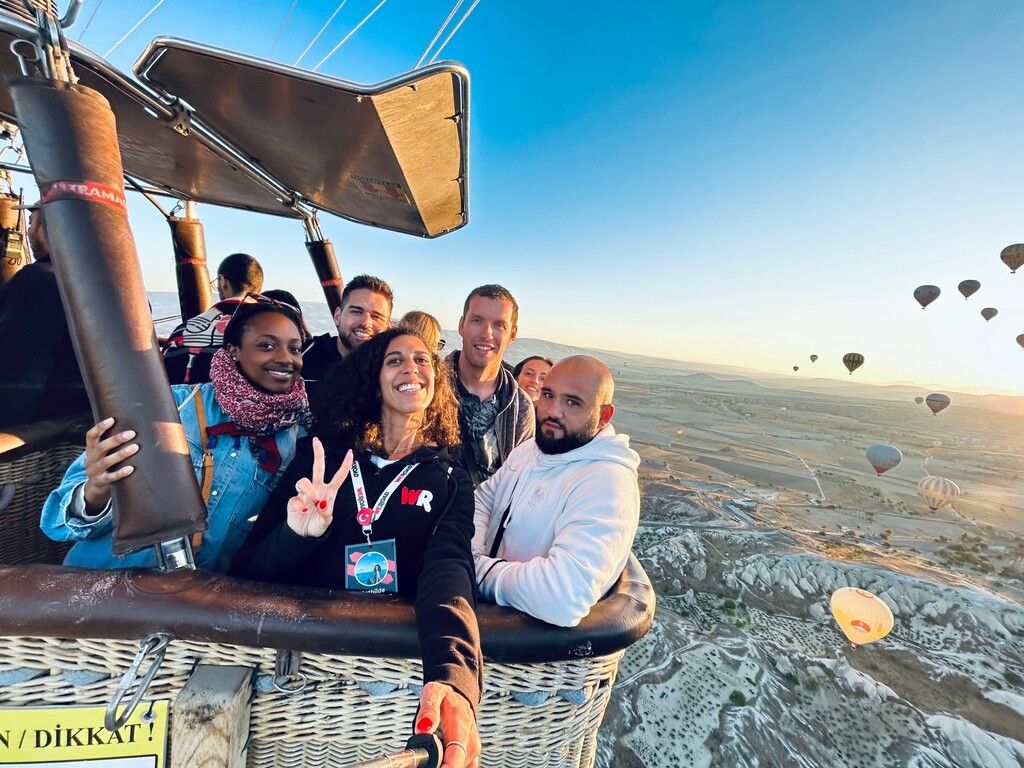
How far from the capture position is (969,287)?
23.9 m

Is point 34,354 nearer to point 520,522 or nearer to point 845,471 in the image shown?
point 520,522

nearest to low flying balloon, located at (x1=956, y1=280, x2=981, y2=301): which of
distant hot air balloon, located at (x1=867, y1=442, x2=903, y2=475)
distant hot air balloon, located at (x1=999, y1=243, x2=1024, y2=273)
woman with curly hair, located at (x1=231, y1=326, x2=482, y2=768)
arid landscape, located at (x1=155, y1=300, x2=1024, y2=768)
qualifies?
distant hot air balloon, located at (x1=999, y1=243, x2=1024, y2=273)

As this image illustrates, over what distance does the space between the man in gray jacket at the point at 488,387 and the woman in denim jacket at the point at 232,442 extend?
1029 millimetres

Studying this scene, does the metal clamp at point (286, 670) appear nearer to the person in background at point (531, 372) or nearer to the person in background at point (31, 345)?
the person in background at point (31, 345)

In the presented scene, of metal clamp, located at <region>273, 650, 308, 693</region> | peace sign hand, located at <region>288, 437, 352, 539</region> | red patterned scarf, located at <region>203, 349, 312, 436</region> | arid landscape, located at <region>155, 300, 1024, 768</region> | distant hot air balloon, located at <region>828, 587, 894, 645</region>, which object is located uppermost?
red patterned scarf, located at <region>203, 349, 312, 436</region>

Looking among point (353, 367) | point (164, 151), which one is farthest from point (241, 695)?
point (164, 151)

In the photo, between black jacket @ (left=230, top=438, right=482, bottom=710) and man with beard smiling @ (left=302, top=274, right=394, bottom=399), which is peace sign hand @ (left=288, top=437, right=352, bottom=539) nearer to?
black jacket @ (left=230, top=438, right=482, bottom=710)

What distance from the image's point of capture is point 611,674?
1.25 metres

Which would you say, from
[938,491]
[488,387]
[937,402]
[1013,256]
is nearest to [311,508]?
[488,387]

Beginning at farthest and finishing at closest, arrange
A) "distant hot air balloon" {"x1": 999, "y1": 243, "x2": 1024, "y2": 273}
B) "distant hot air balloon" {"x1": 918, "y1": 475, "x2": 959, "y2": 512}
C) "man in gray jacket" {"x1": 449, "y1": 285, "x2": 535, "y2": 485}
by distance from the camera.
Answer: "distant hot air balloon" {"x1": 918, "y1": 475, "x2": 959, "y2": 512} < "distant hot air balloon" {"x1": 999, "y1": 243, "x2": 1024, "y2": 273} < "man in gray jacket" {"x1": 449, "y1": 285, "x2": 535, "y2": 485}

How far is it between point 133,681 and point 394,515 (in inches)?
27.1

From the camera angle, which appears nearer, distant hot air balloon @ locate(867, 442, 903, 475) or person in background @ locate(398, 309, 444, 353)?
person in background @ locate(398, 309, 444, 353)

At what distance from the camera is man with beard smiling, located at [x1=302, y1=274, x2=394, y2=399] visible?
2.75 m

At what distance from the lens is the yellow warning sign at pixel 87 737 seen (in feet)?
3.00
